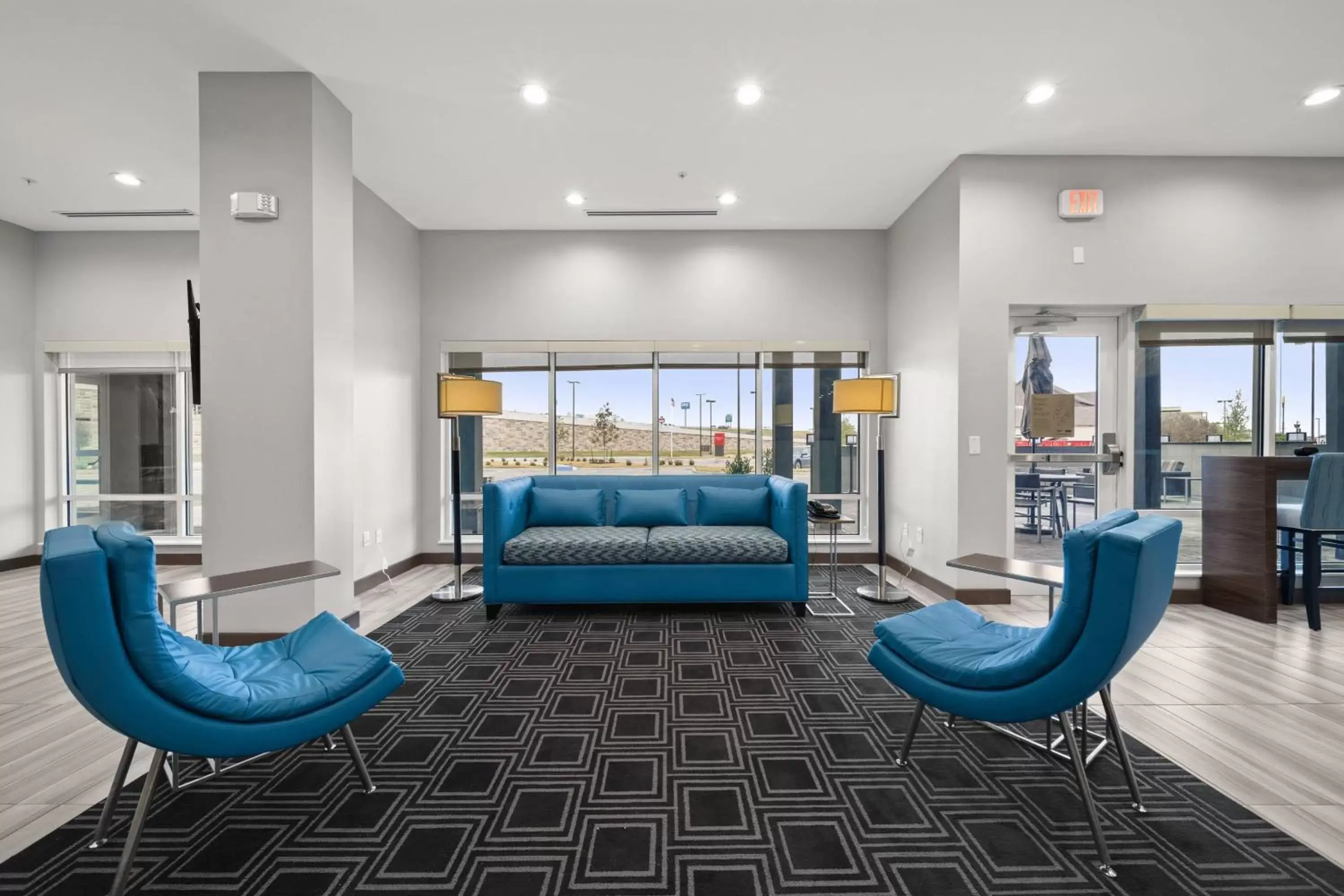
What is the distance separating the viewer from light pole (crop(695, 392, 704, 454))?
620 centimetres

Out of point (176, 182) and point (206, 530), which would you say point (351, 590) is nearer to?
point (206, 530)

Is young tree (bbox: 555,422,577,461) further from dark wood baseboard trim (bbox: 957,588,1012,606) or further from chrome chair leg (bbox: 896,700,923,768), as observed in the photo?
chrome chair leg (bbox: 896,700,923,768)

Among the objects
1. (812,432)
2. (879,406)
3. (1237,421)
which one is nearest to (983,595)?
(879,406)

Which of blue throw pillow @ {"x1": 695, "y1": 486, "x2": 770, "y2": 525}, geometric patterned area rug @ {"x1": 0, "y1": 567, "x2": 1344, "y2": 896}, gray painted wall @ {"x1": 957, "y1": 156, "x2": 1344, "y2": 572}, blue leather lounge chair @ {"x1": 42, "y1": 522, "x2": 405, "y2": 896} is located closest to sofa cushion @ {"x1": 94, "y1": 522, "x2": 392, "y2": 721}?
blue leather lounge chair @ {"x1": 42, "y1": 522, "x2": 405, "y2": 896}

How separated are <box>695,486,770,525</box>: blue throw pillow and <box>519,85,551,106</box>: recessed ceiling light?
9.93ft

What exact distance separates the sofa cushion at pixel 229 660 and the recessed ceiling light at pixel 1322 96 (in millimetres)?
5980

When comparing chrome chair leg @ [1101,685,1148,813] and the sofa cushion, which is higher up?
the sofa cushion

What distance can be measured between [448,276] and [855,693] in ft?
17.3

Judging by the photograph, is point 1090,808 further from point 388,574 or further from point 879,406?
point 388,574

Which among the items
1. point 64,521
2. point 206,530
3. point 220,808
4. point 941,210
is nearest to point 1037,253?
point 941,210

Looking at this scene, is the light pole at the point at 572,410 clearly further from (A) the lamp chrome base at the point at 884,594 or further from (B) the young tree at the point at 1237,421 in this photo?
(B) the young tree at the point at 1237,421

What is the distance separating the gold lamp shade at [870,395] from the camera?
4594 millimetres

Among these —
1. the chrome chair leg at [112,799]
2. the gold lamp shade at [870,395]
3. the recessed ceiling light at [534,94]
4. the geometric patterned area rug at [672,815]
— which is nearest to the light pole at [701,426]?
the gold lamp shade at [870,395]

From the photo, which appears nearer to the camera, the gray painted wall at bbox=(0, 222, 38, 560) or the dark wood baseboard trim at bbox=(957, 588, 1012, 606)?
the dark wood baseboard trim at bbox=(957, 588, 1012, 606)
